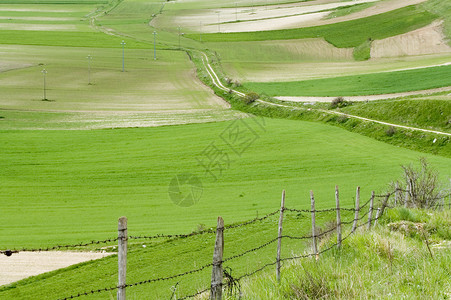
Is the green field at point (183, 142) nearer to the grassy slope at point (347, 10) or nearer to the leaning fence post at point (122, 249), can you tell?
the leaning fence post at point (122, 249)

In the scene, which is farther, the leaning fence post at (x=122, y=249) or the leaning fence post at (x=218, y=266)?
the leaning fence post at (x=218, y=266)

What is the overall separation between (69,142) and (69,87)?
2463cm

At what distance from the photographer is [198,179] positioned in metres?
37.5

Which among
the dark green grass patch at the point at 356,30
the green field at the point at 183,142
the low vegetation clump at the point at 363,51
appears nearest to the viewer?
the green field at the point at 183,142

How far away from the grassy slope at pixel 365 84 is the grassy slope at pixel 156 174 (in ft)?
47.7

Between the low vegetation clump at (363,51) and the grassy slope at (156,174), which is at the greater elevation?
the low vegetation clump at (363,51)

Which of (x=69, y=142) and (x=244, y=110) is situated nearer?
(x=69, y=142)

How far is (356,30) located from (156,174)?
2629 inches

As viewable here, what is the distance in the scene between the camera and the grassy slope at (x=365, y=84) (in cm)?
6197

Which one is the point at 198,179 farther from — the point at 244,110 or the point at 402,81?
the point at 402,81

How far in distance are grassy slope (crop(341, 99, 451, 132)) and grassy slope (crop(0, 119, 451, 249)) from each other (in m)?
3.97

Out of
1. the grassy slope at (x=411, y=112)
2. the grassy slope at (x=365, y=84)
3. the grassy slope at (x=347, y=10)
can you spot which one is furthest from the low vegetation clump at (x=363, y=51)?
the grassy slope at (x=411, y=112)

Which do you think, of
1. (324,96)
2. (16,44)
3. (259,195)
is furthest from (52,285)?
(16,44)

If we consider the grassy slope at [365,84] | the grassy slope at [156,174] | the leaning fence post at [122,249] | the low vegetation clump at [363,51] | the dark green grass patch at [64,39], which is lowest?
the grassy slope at [156,174]
